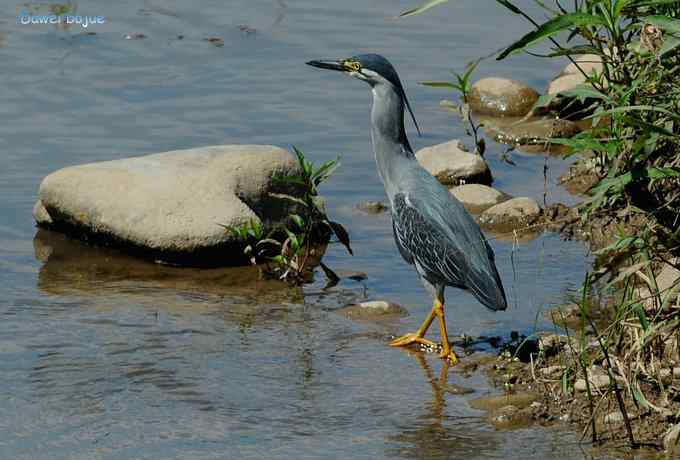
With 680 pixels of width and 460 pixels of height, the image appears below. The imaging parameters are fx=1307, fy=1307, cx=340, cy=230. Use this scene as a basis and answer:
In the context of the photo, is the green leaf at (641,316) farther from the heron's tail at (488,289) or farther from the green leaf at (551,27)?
the heron's tail at (488,289)

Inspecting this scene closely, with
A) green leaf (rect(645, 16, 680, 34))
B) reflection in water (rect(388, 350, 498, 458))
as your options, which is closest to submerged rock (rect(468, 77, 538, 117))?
reflection in water (rect(388, 350, 498, 458))

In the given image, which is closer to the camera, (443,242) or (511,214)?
(443,242)

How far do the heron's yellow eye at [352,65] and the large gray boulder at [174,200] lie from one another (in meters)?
0.97

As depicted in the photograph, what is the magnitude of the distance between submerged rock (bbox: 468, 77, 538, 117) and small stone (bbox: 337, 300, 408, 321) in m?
4.39

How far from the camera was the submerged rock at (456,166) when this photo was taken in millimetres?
9352

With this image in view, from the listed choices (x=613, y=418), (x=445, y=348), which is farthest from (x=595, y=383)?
(x=445, y=348)

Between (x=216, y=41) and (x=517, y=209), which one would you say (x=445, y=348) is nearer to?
(x=517, y=209)

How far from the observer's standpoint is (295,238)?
7445 mm

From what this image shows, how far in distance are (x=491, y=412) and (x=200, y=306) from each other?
208 centimetres

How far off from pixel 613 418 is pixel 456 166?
4.24 meters

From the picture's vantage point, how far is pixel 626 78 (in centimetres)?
560

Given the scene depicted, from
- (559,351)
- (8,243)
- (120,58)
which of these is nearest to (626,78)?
(559,351)

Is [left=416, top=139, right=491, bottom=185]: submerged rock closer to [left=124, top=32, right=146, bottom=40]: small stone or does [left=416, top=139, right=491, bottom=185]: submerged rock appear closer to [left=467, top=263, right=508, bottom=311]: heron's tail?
[left=467, top=263, right=508, bottom=311]: heron's tail

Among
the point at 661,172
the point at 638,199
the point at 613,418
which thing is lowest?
the point at 613,418
